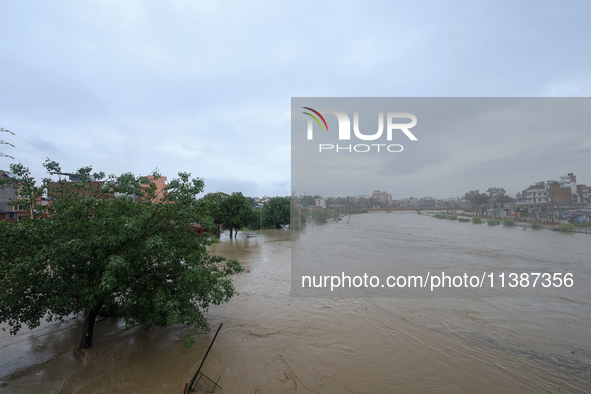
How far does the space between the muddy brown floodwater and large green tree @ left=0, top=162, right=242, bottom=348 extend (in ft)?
3.04

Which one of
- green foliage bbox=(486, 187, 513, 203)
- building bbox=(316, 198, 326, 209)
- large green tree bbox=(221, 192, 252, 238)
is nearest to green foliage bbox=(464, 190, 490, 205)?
green foliage bbox=(486, 187, 513, 203)

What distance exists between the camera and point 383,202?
27797 millimetres

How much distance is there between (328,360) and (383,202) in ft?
78.1

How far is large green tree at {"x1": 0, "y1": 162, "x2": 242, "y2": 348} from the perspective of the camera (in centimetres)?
434

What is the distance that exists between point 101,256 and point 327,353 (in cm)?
509

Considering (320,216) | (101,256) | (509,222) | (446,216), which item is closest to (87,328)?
(101,256)

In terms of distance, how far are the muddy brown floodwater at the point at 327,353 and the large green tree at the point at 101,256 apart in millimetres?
928

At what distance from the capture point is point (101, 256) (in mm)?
4645

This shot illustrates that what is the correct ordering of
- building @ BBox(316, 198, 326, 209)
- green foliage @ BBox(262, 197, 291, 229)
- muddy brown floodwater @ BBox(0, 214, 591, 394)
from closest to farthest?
1. muddy brown floodwater @ BBox(0, 214, 591, 394)
2. building @ BBox(316, 198, 326, 209)
3. green foliage @ BBox(262, 197, 291, 229)

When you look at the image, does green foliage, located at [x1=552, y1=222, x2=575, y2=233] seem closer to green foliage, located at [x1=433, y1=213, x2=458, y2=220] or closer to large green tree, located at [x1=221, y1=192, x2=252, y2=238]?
green foliage, located at [x1=433, y1=213, x2=458, y2=220]

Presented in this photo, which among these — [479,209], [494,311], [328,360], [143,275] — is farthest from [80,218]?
[479,209]

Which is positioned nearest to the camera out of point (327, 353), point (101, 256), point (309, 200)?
point (101, 256)

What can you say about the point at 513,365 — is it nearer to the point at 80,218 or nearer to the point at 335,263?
the point at 80,218

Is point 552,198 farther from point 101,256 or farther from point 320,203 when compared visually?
point 101,256
